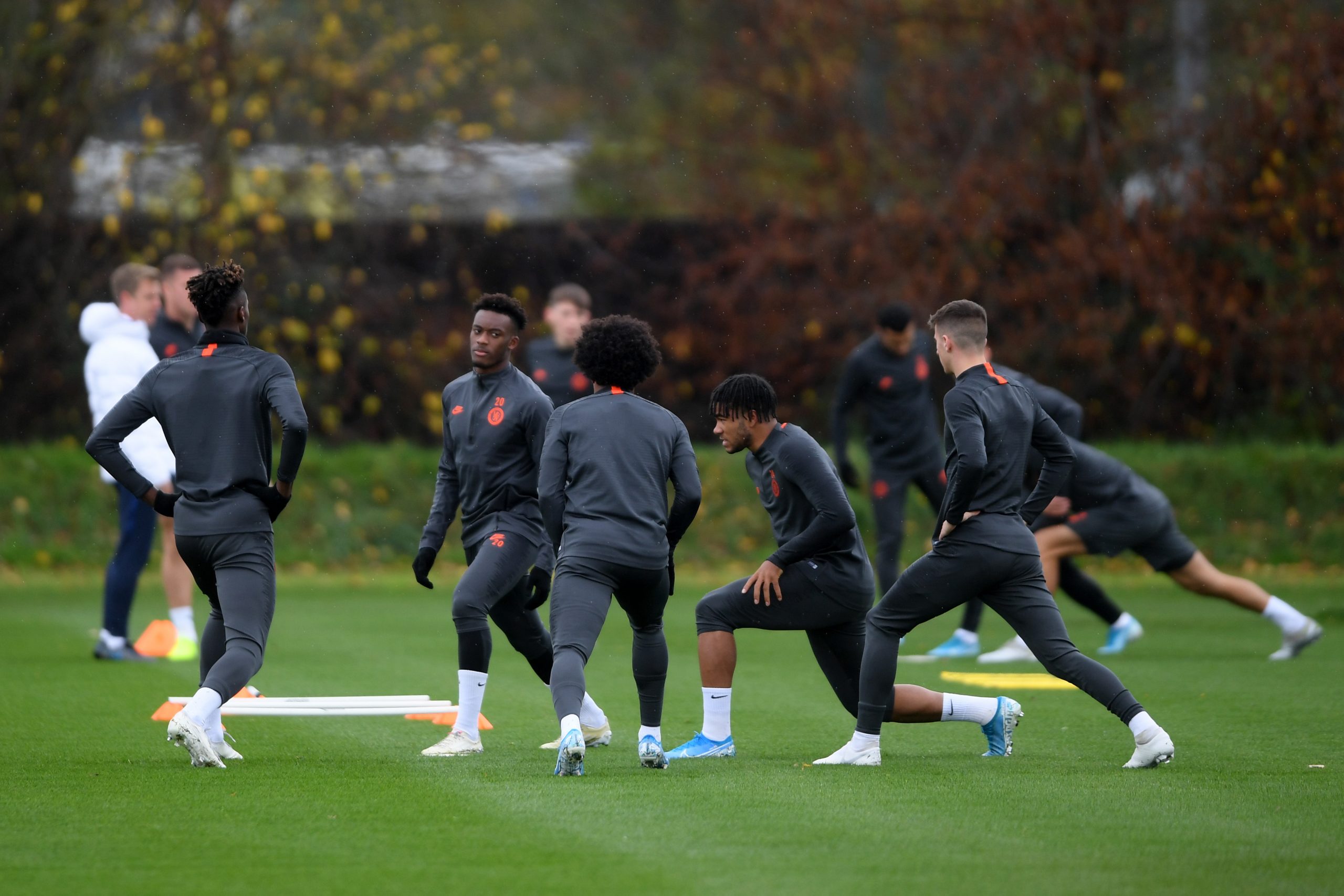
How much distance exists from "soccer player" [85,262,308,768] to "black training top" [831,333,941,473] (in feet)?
18.3

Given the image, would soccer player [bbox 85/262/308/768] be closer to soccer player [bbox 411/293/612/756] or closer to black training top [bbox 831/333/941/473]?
soccer player [bbox 411/293/612/756]

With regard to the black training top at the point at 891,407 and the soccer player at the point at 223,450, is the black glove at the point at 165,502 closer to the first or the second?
the soccer player at the point at 223,450

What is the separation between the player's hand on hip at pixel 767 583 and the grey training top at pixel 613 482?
41 cm

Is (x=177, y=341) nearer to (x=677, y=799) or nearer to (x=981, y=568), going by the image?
(x=677, y=799)

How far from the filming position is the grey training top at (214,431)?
6.80 m

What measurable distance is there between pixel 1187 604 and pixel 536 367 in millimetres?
6816

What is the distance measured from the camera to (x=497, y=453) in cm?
714

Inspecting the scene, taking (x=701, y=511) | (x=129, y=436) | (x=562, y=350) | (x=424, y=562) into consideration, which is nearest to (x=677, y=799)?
(x=424, y=562)

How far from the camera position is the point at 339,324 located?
19.9 metres

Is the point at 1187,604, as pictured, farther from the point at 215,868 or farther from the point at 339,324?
the point at 215,868

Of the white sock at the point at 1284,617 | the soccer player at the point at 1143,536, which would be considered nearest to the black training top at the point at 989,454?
the soccer player at the point at 1143,536

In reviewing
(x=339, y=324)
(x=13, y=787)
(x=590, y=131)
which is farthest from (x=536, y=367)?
(x=590, y=131)

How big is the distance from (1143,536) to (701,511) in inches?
328

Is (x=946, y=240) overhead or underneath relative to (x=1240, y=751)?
overhead
